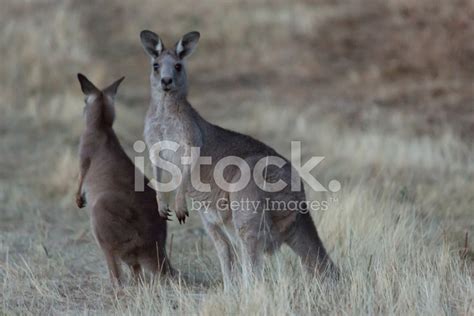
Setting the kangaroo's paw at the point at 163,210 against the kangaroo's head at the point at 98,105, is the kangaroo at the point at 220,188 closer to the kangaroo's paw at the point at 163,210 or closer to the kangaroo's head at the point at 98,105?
the kangaroo's paw at the point at 163,210

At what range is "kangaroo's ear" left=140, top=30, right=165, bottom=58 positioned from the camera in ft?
22.2

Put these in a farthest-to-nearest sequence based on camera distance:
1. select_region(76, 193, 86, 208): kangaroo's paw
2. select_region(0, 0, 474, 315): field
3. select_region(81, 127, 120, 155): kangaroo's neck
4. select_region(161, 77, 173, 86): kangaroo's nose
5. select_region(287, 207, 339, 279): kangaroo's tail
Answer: select_region(81, 127, 120, 155): kangaroo's neck → select_region(76, 193, 86, 208): kangaroo's paw → select_region(161, 77, 173, 86): kangaroo's nose → select_region(287, 207, 339, 279): kangaroo's tail → select_region(0, 0, 474, 315): field

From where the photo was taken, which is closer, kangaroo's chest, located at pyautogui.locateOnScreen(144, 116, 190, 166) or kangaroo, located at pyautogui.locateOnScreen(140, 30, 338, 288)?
kangaroo, located at pyautogui.locateOnScreen(140, 30, 338, 288)

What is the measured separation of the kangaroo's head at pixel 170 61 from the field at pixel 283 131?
4.51ft

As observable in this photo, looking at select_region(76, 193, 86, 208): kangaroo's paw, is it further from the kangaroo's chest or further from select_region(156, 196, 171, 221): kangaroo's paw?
select_region(156, 196, 171, 221): kangaroo's paw

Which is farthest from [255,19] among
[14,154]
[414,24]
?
[14,154]

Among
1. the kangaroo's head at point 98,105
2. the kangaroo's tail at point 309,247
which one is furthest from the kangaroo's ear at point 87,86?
the kangaroo's tail at point 309,247

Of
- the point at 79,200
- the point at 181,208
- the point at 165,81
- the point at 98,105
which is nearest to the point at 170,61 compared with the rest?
the point at 165,81

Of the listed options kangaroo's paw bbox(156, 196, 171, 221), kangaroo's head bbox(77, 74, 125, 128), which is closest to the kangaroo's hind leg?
kangaroo's paw bbox(156, 196, 171, 221)

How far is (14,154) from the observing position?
11594 millimetres

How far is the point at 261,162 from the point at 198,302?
41.3 inches

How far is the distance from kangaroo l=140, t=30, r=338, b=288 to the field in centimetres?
25

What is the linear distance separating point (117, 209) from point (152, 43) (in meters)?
1.24

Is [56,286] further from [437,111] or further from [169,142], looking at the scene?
[437,111]
